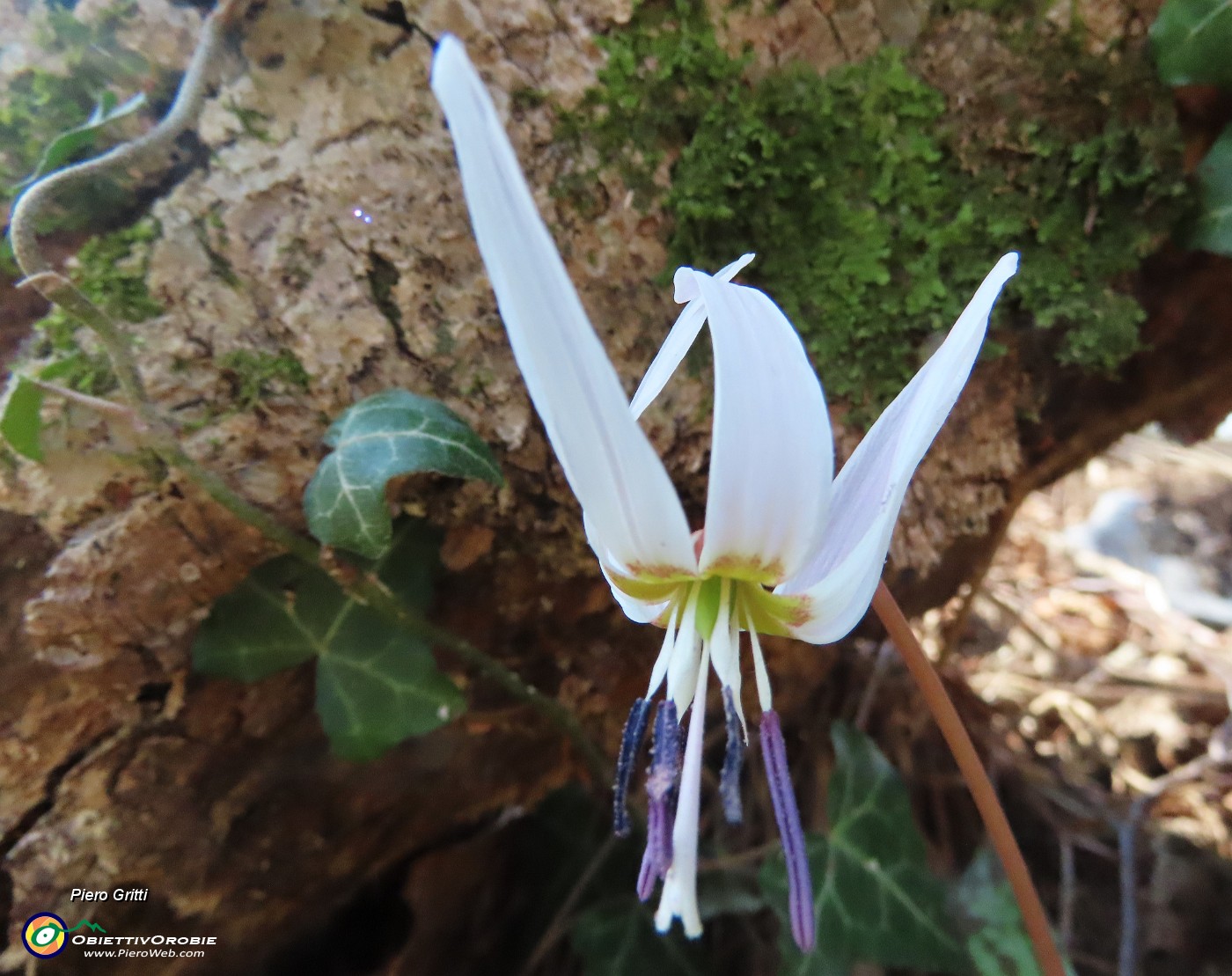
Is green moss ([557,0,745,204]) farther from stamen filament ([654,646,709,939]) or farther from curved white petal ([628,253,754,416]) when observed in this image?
stamen filament ([654,646,709,939])

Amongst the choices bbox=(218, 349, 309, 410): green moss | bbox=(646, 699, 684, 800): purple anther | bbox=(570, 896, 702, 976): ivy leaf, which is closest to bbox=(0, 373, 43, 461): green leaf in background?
Result: bbox=(218, 349, 309, 410): green moss

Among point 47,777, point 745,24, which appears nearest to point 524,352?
point 745,24

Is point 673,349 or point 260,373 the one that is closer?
point 673,349

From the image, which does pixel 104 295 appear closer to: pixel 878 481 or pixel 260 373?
pixel 260 373

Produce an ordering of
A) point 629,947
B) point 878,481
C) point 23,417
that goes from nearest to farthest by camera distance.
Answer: point 878,481
point 23,417
point 629,947

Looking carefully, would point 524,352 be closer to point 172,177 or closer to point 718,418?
point 718,418

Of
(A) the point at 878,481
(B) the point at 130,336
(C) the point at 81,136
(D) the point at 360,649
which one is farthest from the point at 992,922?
(C) the point at 81,136
